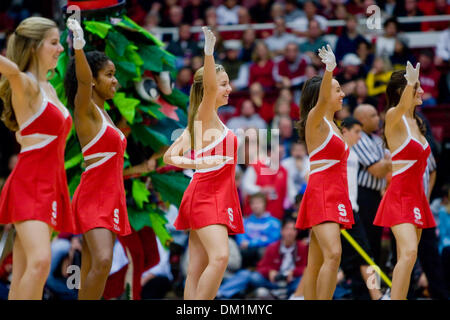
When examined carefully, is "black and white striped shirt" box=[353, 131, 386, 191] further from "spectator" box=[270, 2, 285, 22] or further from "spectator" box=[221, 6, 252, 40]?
"spectator" box=[221, 6, 252, 40]

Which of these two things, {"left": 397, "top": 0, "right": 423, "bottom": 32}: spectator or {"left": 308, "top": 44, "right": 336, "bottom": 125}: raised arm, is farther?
{"left": 397, "top": 0, "right": 423, "bottom": 32}: spectator

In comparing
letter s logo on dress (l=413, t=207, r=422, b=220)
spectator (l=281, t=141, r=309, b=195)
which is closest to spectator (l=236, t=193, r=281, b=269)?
spectator (l=281, t=141, r=309, b=195)

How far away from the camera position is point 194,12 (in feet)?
44.4

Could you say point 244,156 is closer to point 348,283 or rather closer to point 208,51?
point 348,283

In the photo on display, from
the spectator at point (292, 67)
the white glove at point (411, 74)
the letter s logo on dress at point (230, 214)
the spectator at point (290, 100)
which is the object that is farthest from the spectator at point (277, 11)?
the letter s logo on dress at point (230, 214)

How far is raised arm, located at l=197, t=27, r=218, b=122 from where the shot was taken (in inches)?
218

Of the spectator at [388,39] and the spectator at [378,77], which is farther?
the spectator at [388,39]

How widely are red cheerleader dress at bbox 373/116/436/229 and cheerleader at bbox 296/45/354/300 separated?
1.37 feet

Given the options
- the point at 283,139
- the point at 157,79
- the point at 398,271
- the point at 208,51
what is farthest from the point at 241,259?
the point at 208,51

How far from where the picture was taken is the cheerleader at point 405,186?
Answer: 6.14 meters

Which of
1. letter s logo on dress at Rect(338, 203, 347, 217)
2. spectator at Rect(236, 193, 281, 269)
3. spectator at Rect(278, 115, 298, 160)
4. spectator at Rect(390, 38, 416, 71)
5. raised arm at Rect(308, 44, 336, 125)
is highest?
raised arm at Rect(308, 44, 336, 125)

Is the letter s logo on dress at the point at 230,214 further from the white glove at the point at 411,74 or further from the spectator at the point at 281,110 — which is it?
the spectator at the point at 281,110

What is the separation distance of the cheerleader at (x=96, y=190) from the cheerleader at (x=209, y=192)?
0.40 metres

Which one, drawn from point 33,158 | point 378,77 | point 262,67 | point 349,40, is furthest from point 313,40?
point 33,158
